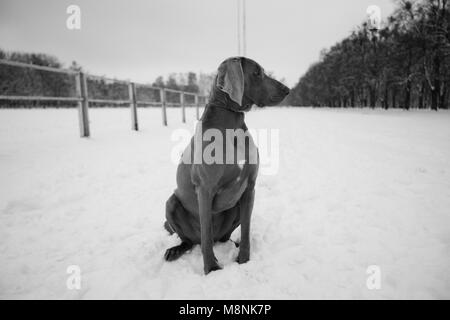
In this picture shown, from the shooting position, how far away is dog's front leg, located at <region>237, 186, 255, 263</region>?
2051 millimetres

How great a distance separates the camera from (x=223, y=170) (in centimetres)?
187

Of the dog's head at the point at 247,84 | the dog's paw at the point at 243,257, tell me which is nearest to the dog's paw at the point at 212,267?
the dog's paw at the point at 243,257

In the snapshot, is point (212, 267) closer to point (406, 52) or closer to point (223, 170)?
point (223, 170)

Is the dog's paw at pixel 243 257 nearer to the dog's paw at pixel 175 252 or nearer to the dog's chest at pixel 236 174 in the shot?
the dog's chest at pixel 236 174

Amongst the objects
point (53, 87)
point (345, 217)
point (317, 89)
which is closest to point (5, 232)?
point (345, 217)

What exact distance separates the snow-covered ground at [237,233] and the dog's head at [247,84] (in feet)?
4.11

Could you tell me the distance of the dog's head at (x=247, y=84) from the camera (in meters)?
1.91

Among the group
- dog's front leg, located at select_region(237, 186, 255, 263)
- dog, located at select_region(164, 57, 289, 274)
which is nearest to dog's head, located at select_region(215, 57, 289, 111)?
dog, located at select_region(164, 57, 289, 274)

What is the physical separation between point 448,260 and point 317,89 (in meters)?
71.9

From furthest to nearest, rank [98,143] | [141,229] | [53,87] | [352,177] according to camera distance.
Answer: [53,87]
[98,143]
[352,177]
[141,229]

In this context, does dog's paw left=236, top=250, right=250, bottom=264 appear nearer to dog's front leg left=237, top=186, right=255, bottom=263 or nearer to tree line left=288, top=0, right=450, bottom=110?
dog's front leg left=237, top=186, right=255, bottom=263

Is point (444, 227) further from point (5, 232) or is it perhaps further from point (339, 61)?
point (339, 61)
